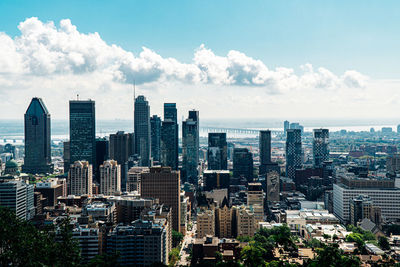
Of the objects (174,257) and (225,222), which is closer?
(174,257)

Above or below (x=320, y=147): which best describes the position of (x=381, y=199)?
below

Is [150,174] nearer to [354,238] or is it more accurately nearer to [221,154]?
[354,238]

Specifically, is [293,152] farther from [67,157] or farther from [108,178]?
→ [67,157]

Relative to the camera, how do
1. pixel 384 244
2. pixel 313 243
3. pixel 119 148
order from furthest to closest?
1. pixel 119 148
2. pixel 313 243
3. pixel 384 244

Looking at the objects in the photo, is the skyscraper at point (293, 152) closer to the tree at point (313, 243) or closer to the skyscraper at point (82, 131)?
the skyscraper at point (82, 131)

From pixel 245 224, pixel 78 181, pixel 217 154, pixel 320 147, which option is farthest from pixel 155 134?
pixel 245 224

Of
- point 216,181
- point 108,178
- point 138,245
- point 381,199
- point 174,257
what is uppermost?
point 108,178

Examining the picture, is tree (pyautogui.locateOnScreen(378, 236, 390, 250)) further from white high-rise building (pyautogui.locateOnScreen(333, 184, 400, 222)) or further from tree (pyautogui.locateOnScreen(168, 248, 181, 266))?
tree (pyautogui.locateOnScreen(168, 248, 181, 266))

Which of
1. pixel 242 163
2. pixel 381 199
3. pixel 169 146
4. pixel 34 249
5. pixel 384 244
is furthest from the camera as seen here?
pixel 169 146
